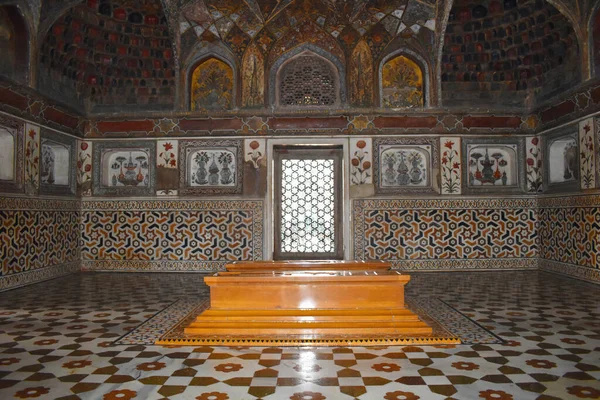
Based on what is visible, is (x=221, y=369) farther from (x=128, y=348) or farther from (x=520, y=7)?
(x=520, y=7)

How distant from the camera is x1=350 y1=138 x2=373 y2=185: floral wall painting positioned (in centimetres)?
895

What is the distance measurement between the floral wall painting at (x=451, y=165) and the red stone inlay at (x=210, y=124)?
3.86 m

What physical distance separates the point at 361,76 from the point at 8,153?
611 centimetres

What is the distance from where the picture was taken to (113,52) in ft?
30.3

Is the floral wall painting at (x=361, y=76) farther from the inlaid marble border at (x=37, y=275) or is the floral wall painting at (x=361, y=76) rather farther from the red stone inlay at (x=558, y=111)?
the inlaid marble border at (x=37, y=275)

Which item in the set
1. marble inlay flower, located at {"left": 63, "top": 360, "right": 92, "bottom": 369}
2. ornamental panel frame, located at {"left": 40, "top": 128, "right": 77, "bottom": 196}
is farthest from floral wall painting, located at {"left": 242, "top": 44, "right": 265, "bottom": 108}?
marble inlay flower, located at {"left": 63, "top": 360, "right": 92, "bottom": 369}

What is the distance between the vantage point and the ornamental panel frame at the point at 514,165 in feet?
29.3

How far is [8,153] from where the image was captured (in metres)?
7.05

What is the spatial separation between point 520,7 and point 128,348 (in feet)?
27.8

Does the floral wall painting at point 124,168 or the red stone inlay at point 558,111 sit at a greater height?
the red stone inlay at point 558,111

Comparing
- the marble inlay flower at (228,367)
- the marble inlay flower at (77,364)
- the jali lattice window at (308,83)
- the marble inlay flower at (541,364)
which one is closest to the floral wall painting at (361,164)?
the jali lattice window at (308,83)

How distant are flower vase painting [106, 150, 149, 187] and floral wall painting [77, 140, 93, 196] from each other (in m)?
0.37

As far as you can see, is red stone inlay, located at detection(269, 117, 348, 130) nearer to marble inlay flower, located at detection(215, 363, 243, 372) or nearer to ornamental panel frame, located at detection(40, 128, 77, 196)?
ornamental panel frame, located at detection(40, 128, 77, 196)

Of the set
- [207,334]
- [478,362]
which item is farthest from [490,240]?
[207,334]
